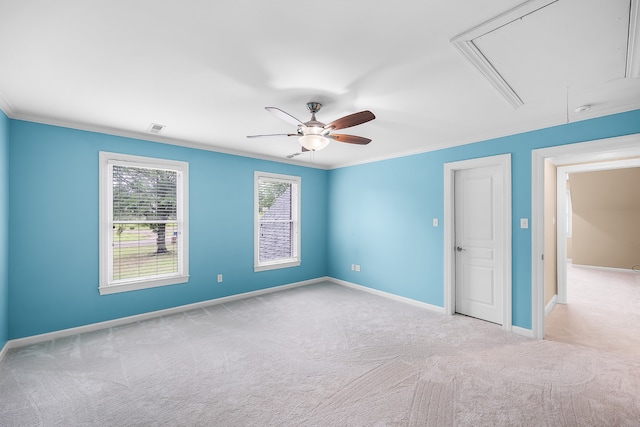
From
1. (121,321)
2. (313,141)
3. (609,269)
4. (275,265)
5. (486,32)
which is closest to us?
(486,32)

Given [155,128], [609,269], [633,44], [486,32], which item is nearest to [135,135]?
[155,128]

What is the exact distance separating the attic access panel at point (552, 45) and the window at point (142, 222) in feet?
12.9

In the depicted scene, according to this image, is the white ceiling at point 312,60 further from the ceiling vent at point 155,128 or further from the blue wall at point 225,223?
the blue wall at point 225,223

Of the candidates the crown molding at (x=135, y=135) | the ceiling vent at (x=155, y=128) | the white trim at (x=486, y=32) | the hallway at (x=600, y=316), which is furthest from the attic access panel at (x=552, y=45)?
the crown molding at (x=135, y=135)

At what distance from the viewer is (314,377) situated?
8.31 feet

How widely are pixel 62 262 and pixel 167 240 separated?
3.79ft

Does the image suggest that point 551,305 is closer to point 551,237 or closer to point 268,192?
point 551,237

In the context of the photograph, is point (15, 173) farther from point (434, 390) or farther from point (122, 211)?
point (434, 390)

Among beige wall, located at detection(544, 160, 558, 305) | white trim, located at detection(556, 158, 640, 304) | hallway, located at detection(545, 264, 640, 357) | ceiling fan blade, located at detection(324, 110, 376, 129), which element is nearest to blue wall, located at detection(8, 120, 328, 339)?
ceiling fan blade, located at detection(324, 110, 376, 129)

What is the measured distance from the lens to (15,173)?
3.11 m

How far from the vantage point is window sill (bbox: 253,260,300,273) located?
5.11 m

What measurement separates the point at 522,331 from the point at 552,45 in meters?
3.10

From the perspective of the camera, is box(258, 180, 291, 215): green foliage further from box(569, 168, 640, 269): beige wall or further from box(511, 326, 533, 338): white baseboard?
box(569, 168, 640, 269): beige wall

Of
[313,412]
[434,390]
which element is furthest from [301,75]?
[434,390]
